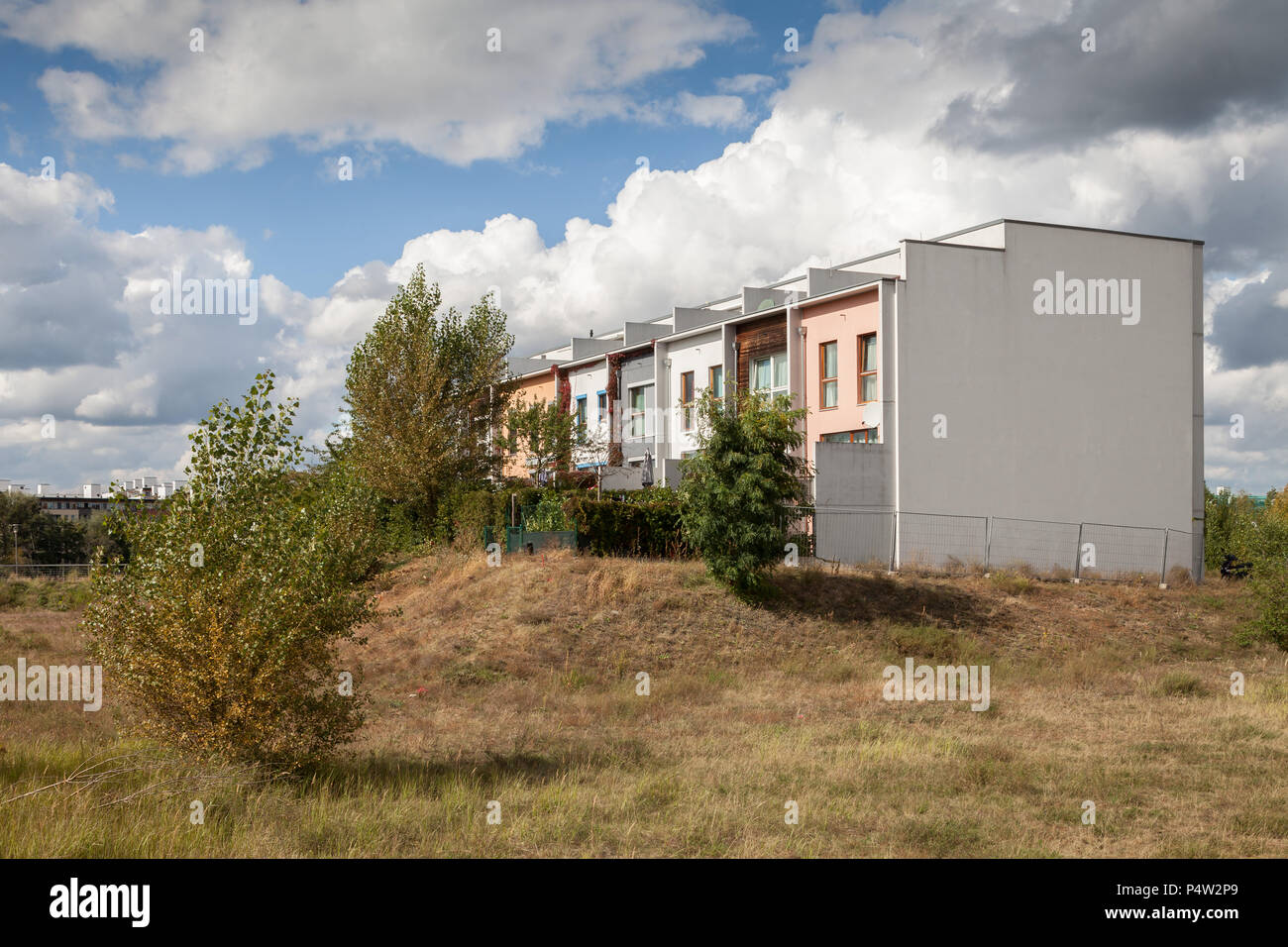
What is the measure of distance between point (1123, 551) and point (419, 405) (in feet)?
72.2

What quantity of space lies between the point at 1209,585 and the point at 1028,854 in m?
23.3

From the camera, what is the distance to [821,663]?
20406 millimetres

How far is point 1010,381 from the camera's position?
A: 29.1m

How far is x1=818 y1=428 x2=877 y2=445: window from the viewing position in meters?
28.6

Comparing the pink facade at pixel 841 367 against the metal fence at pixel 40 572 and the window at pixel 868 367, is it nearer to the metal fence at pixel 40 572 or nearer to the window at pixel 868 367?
the window at pixel 868 367

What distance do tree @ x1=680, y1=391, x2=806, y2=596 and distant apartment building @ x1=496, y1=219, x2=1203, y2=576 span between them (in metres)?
4.46

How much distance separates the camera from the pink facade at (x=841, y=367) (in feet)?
94.6

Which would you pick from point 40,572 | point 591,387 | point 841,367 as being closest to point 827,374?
point 841,367

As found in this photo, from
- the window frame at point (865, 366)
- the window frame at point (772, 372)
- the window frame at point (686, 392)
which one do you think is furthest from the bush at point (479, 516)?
the window frame at point (865, 366)

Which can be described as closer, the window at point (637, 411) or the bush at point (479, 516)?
the bush at point (479, 516)

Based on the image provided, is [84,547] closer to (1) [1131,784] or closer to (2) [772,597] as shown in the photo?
(2) [772,597]

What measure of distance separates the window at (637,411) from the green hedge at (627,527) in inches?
546

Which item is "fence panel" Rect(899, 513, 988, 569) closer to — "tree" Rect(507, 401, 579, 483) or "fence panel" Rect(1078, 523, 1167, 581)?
"fence panel" Rect(1078, 523, 1167, 581)
